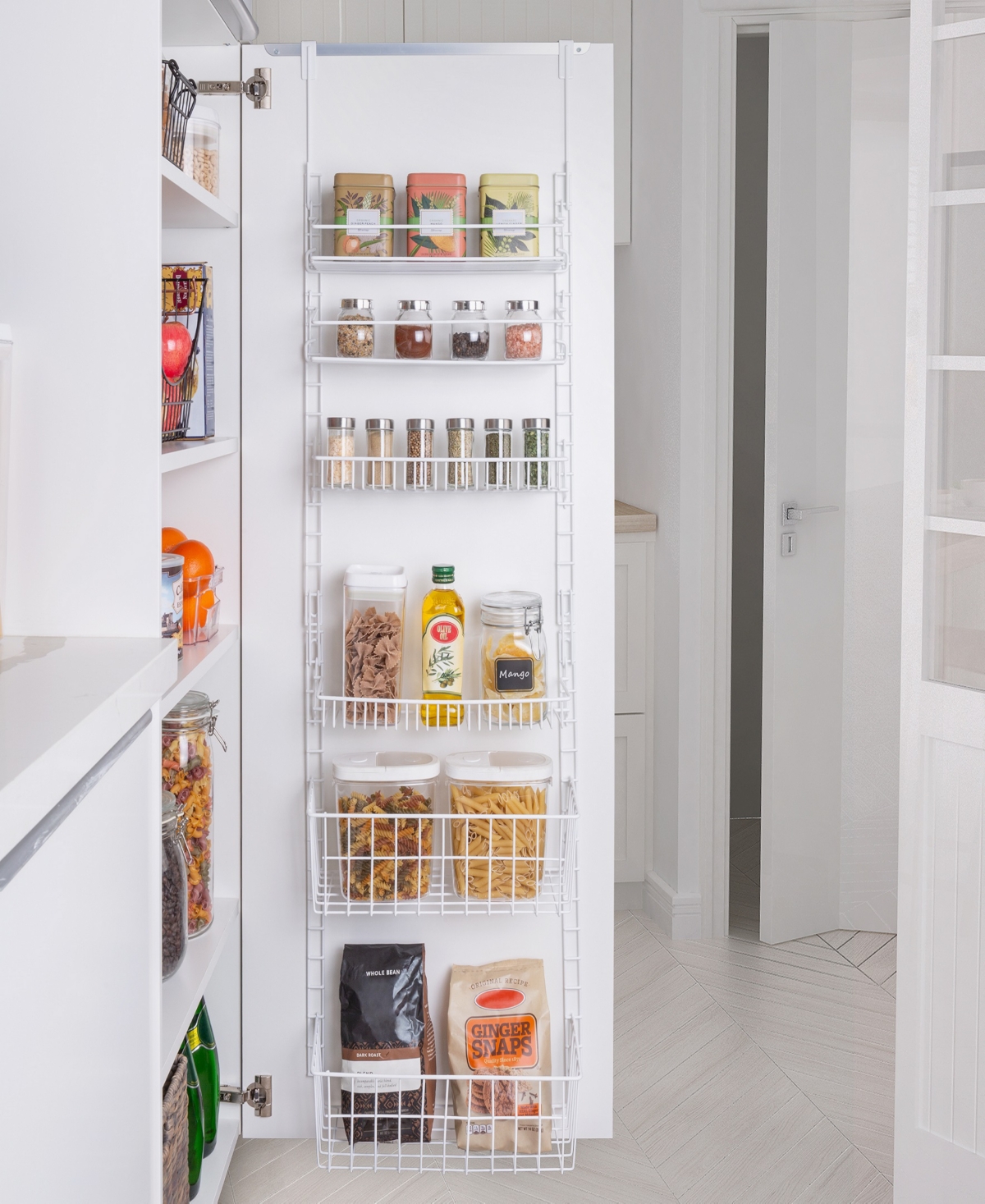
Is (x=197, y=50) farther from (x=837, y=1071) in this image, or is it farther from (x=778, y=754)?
(x=837, y=1071)

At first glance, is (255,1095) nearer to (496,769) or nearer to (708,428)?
(496,769)

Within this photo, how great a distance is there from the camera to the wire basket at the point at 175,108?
1.50m

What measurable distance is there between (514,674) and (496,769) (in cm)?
16

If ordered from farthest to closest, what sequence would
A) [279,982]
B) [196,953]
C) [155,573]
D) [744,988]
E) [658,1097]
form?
[744,988]
[658,1097]
[279,982]
[196,953]
[155,573]

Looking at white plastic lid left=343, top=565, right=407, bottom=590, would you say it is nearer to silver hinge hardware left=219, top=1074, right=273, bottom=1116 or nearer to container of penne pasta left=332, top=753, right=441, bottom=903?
container of penne pasta left=332, top=753, right=441, bottom=903

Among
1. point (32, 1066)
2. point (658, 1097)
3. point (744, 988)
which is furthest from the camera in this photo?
point (744, 988)

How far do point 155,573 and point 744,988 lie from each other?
1893 millimetres

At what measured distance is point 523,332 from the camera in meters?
1.79

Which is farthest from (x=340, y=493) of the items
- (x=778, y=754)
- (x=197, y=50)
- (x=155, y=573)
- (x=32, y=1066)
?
(x=778, y=754)

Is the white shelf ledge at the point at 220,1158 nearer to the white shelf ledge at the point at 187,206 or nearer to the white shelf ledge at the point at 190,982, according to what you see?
the white shelf ledge at the point at 190,982

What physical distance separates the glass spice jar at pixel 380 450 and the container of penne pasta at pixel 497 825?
0.46 metres

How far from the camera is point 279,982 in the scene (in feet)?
6.43

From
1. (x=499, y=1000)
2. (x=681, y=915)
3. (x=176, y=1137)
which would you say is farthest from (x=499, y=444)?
(x=681, y=915)

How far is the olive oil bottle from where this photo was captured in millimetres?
1790
